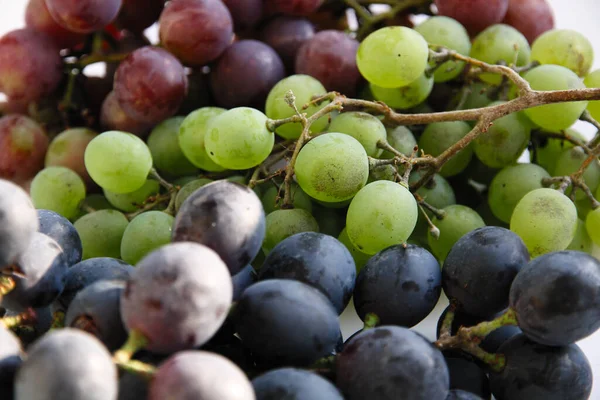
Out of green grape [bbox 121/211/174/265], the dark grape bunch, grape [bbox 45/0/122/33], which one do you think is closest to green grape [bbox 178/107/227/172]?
the dark grape bunch

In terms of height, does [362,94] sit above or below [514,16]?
below

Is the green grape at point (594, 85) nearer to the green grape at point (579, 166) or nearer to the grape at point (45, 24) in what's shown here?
the green grape at point (579, 166)

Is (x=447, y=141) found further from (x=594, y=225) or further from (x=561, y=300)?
(x=561, y=300)

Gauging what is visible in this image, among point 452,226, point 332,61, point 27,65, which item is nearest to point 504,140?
point 452,226

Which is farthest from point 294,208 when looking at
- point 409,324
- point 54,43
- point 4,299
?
point 54,43

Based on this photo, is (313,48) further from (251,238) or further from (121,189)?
(251,238)
